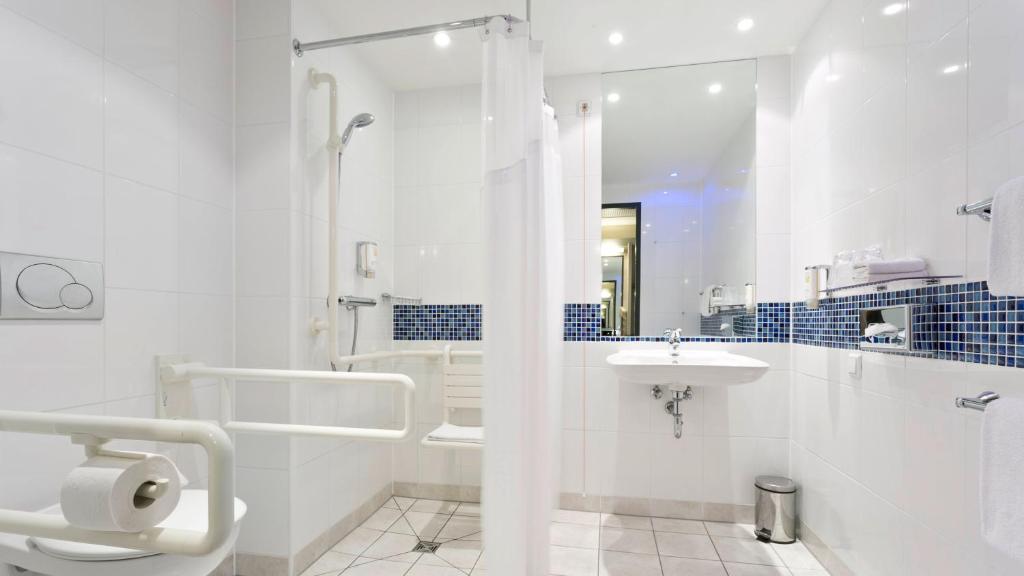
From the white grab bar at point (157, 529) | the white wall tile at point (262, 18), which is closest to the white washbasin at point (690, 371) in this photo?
the white grab bar at point (157, 529)

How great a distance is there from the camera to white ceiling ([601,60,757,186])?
2.77 m

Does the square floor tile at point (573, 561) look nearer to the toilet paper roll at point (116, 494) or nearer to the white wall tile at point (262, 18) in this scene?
the toilet paper roll at point (116, 494)

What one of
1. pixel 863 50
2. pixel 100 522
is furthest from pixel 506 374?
pixel 863 50

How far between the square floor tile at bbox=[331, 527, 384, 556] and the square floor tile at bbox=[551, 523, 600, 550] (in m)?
0.87

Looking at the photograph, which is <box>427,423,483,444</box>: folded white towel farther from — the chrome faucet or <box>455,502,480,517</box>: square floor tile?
the chrome faucet

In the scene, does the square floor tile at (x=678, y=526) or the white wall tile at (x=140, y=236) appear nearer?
the white wall tile at (x=140, y=236)

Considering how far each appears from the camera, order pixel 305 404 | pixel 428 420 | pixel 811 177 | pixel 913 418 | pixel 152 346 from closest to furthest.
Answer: pixel 913 418 → pixel 152 346 → pixel 305 404 → pixel 811 177 → pixel 428 420

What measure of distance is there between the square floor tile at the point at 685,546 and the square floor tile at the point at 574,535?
0.30m

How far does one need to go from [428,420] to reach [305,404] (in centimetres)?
96

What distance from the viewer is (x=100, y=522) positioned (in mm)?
792

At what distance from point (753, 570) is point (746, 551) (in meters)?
0.18

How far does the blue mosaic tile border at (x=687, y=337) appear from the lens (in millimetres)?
2588

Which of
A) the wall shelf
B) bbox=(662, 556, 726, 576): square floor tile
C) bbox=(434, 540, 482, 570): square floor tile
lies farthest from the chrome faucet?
bbox=(434, 540, 482, 570): square floor tile

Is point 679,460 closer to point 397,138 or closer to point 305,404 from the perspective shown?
point 305,404
